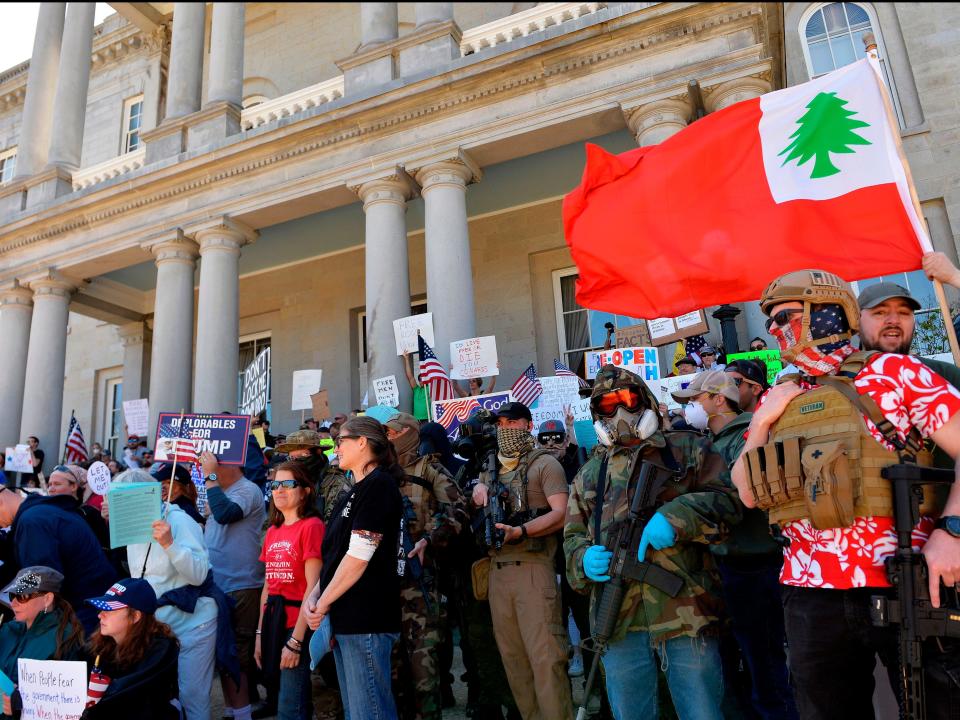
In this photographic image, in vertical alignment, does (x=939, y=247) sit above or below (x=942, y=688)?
above

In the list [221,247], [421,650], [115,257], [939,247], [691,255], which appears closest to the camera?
[421,650]

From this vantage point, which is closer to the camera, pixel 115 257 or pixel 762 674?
pixel 762 674

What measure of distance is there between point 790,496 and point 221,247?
12712 millimetres

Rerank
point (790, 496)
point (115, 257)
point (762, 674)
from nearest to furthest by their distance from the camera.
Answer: point (790, 496)
point (762, 674)
point (115, 257)

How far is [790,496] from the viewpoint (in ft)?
8.05

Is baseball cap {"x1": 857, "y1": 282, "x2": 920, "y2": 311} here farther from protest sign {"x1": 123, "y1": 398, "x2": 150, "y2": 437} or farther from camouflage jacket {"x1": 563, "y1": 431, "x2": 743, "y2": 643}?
protest sign {"x1": 123, "y1": 398, "x2": 150, "y2": 437}

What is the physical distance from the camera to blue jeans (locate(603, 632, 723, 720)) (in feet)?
10.0

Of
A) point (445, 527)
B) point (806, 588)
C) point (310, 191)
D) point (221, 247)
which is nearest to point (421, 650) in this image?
point (445, 527)

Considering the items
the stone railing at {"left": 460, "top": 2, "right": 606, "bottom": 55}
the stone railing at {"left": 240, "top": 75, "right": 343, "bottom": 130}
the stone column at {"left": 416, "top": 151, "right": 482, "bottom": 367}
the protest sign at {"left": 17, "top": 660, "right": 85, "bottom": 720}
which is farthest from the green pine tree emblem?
the stone railing at {"left": 240, "top": 75, "right": 343, "bottom": 130}

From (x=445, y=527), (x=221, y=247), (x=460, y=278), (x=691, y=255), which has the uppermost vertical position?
(x=221, y=247)

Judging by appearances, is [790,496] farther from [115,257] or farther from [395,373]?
[115,257]

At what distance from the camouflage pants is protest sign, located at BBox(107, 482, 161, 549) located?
1638mm

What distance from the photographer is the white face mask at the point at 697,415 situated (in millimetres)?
4324

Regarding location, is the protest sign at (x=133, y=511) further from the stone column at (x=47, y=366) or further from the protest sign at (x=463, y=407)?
the stone column at (x=47, y=366)
